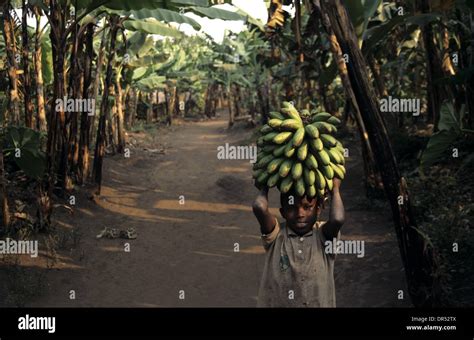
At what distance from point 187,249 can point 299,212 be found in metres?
6.23

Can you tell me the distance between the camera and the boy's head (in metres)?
4.12

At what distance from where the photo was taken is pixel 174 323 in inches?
170

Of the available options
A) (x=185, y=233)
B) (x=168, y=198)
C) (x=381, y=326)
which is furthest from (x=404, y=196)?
(x=168, y=198)

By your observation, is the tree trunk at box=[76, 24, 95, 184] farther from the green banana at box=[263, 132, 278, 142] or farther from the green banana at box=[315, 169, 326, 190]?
the green banana at box=[315, 169, 326, 190]

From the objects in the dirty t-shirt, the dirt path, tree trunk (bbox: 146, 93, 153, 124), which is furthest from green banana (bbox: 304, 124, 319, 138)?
tree trunk (bbox: 146, 93, 153, 124)

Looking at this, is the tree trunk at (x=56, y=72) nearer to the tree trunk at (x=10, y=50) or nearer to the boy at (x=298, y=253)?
the tree trunk at (x=10, y=50)

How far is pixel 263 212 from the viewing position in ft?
13.3

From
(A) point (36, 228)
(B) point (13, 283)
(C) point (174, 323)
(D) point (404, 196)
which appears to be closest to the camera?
(C) point (174, 323)

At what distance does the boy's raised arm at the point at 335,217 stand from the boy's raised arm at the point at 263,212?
1.23 feet

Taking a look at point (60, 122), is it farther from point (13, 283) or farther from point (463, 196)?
point (463, 196)

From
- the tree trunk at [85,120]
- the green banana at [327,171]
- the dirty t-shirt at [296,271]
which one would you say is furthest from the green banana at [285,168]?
the tree trunk at [85,120]

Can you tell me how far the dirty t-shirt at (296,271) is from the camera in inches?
160

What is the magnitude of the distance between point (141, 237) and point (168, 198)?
3.01 m

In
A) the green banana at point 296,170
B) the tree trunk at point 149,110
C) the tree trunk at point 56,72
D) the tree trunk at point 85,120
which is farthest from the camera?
the tree trunk at point 149,110
